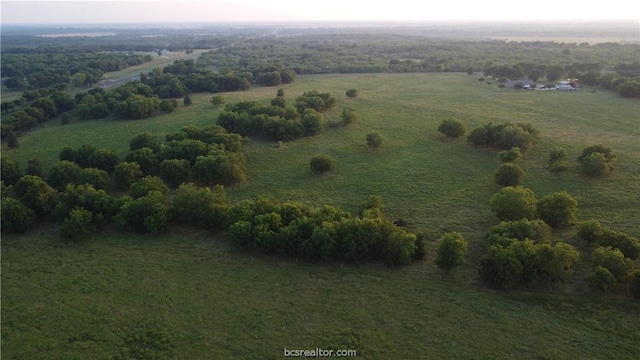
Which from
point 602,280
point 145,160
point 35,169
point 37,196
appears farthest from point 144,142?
point 602,280

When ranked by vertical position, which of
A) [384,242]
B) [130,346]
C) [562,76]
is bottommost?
[130,346]

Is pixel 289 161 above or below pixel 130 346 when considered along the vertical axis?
above

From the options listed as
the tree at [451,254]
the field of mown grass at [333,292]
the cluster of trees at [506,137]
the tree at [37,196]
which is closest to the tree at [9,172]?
the tree at [37,196]

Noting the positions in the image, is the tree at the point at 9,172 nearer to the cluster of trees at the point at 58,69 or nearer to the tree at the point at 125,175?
the tree at the point at 125,175

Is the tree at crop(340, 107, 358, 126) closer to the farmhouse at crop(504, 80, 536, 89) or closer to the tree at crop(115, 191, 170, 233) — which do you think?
the tree at crop(115, 191, 170, 233)

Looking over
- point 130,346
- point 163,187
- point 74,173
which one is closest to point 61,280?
point 130,346

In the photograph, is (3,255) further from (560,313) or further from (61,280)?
(560,313)
